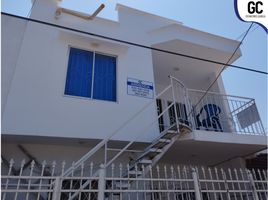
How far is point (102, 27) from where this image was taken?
6973mm

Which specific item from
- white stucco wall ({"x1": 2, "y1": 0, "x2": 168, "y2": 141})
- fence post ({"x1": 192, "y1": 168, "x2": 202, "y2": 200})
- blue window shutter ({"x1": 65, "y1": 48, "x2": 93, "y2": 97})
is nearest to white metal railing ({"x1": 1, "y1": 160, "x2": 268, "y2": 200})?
fence post ({"x1": 192, "y1": 168, "x2": 202, "y2": 200})

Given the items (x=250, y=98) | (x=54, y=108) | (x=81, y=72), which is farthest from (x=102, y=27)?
(x=250, y=98)

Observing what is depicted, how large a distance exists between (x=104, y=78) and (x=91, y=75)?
38 cm

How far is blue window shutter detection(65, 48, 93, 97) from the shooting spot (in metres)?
5.95

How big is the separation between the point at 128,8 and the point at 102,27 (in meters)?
1.48

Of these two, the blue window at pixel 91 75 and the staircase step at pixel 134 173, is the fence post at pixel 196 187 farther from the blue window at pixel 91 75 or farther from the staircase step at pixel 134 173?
the blue window at pixel 91 75

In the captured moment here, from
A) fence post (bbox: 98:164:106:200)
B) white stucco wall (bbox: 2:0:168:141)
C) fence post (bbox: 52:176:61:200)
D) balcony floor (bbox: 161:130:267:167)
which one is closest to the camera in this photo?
fence post (bbox: 52:176:61:200)

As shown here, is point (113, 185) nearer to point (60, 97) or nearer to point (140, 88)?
point (60, 97)

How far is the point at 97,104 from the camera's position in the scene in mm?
5852

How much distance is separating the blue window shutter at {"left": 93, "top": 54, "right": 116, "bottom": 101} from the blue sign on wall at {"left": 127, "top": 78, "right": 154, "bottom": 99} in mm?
469

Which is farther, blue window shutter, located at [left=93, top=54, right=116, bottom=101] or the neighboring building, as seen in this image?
blue window shutter, located at [left=93, top=54, right=116, bottom=101]

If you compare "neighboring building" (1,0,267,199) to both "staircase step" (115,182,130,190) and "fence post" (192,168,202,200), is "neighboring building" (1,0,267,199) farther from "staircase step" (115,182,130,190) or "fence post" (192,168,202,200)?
"fence post" (192,168,202,200)

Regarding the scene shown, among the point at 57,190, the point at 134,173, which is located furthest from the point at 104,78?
the point at 57,190

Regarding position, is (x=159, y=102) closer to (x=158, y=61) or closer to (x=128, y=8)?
(x=158, y=61)
